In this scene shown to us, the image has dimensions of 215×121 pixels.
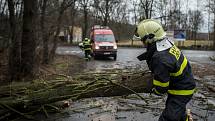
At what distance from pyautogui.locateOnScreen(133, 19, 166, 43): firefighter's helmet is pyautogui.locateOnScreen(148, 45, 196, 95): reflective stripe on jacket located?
292mm

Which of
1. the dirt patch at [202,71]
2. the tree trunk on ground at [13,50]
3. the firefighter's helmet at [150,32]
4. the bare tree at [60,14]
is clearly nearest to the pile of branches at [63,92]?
the firefighter's helmet at [150,32]

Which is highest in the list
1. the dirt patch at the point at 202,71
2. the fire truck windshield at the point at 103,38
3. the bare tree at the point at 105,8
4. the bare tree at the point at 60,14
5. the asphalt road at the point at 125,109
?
the bare tree at the point at 105,8

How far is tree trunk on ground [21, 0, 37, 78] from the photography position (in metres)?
12.7

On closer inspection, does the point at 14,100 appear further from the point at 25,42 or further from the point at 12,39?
the point at 12,39

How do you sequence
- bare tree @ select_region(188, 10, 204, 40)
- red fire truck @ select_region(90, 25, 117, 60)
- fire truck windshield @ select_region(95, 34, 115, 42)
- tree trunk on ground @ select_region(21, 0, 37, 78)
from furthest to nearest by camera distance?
bare tree @ select_region(188, 10, 204, 40), fire truck windshield @ select_region(95, 34, 115, 42), red fire truck @ select_region(90, 25, 117, 60), tree trunk on ground @ select_region(21, 0, 37, 78)

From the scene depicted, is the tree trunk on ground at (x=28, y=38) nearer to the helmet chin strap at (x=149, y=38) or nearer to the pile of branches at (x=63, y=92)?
the pile of branches at (x=63, y=92)

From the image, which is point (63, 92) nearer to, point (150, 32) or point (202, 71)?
point (150, 32)

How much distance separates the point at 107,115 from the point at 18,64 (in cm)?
541

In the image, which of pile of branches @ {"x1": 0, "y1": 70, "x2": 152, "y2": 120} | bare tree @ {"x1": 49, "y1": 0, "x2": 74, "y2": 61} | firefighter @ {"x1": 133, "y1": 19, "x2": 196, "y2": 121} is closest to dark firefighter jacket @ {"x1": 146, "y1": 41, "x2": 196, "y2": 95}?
firefighter @ {"x1": 133, "y1": 19, "x2": 196, "y2": 121}

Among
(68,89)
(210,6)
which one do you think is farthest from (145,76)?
(210,6)

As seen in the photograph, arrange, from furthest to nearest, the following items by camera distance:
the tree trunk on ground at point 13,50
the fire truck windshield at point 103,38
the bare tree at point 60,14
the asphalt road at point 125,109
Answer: the fire truck windshield at point 103,38 → the bare tree at point 60,14 → the tree trunk on ground at point 13,50 → the asphalt road at point 125,109

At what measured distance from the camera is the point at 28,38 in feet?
41.8

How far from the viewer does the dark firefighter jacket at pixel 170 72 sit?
493 centimetres

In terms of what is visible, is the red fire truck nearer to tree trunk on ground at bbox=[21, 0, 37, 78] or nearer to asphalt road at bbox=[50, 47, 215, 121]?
tree trunk on ground at bbox=[21, 0, 37, 78]
